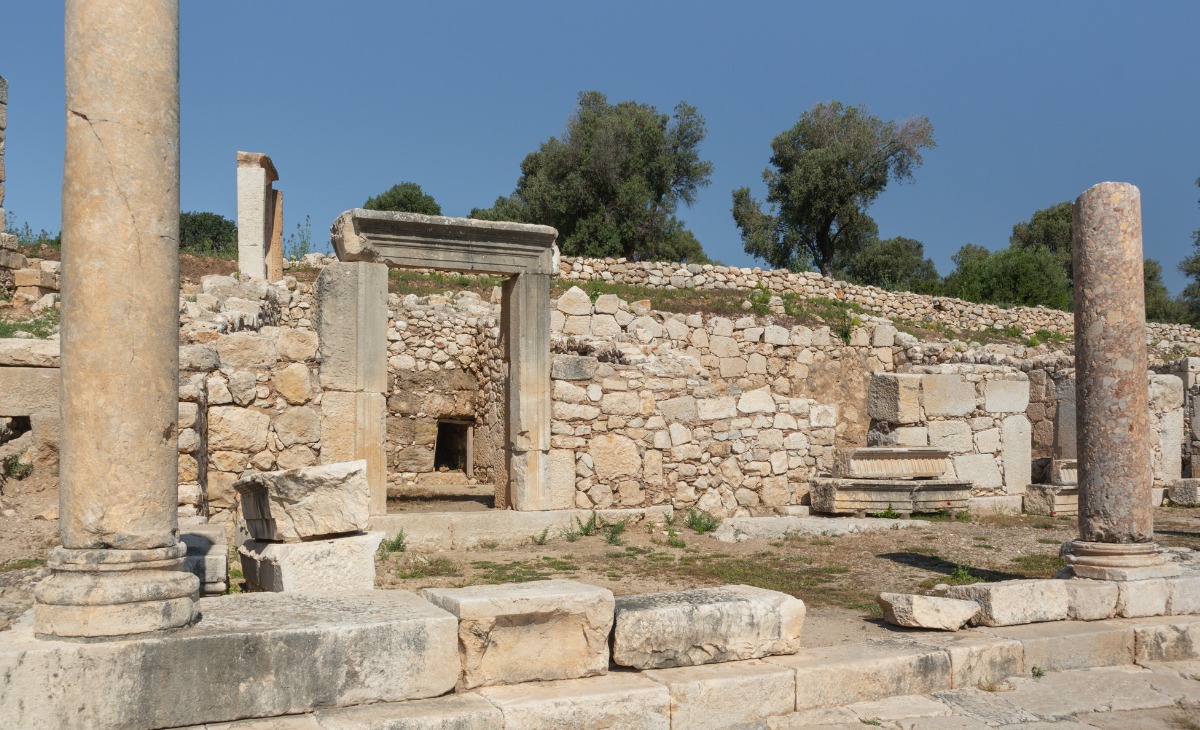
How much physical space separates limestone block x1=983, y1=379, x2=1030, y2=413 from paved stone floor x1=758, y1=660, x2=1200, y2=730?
8.39 metres

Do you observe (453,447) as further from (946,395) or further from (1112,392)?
(1112,392)

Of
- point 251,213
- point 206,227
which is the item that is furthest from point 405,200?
point 251,213

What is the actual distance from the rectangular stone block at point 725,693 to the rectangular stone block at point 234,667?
106cm

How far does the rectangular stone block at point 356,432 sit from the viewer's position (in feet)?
→ 32.1

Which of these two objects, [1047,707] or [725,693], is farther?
[1047,707]

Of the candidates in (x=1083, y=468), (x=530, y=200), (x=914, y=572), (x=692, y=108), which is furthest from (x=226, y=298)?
(x=692, y=108)

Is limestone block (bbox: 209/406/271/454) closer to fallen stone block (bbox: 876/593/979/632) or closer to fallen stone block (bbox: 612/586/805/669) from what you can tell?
fallen stone block (bbox: 612/586/805/669)

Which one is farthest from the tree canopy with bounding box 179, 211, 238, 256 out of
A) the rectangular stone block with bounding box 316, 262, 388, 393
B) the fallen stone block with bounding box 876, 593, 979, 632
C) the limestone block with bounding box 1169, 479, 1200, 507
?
the fallen stone block with bounding box 876, 593, 979, 632

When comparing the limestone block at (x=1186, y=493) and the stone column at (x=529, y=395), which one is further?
the limestone block at (x=1186, y=493)

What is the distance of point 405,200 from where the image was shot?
44.3 meters

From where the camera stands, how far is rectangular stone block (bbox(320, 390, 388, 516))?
9.77 m

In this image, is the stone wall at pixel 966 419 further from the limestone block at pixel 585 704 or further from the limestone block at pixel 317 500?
the limestone block at pixel 585 704

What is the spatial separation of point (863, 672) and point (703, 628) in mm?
849

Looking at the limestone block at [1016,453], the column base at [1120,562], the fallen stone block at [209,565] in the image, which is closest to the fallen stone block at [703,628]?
the fallen stone block at [209,565]
